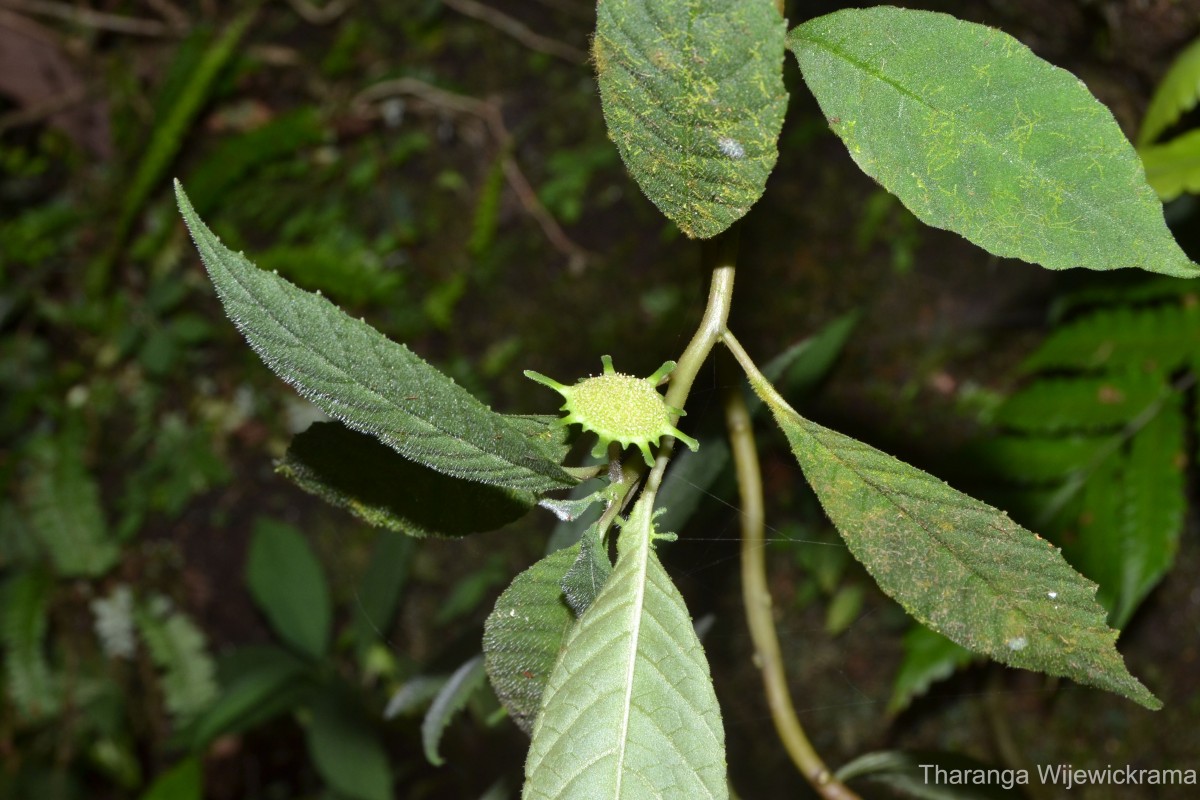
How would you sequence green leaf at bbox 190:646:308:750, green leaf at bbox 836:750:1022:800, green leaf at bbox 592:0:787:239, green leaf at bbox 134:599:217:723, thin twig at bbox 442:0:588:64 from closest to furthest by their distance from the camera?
1. green leaf at bbox 592:0:787:239
2. green leaf at bbox 836:750:1022:800
3. green leaf at bbox 190:646:308:750
4. thin twig at bbox 442:0:588:64
5. green leaf at bbox 134:599:217:723

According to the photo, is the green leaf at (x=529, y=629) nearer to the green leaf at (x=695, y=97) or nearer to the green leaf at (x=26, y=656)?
the green leaf at (x=695, y=97)

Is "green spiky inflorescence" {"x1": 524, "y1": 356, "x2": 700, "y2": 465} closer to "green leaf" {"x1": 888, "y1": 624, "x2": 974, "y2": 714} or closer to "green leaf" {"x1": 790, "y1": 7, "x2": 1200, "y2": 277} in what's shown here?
"green leaf" {"x1": 790, "y1": 7, "x2": 1200, "y2": 277}

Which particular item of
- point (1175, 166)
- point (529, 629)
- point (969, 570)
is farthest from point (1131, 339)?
point (529, 629)

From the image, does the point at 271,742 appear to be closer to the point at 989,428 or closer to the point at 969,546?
the point at 989,428

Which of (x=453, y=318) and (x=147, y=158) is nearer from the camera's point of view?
(x=453, y=318)

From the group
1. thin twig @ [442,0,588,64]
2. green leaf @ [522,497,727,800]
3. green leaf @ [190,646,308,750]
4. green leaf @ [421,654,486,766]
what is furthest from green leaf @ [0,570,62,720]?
green leaf @ [522,497,727,800]

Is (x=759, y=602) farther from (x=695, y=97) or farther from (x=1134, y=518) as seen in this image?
(x=1134, y=518)

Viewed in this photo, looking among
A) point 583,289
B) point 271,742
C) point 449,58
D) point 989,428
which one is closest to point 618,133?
→ point 989,428

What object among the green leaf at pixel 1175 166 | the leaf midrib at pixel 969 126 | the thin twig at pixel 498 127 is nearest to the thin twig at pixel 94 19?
the thin twig at pixel 498 127
